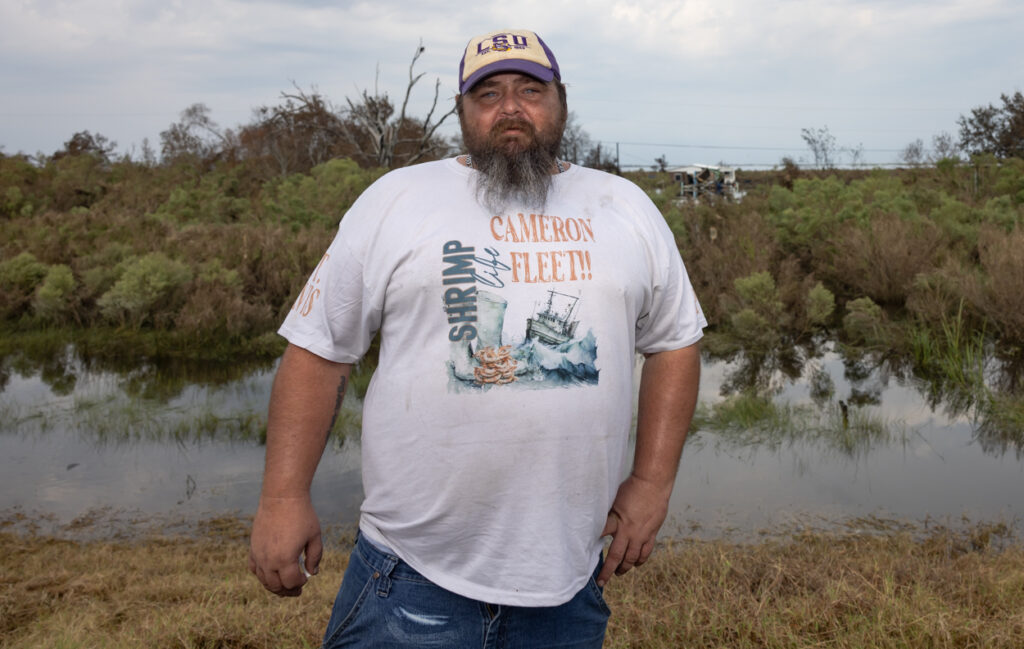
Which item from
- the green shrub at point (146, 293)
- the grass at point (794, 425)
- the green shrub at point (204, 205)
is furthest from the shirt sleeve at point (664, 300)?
the green shrub at point (204, 205)

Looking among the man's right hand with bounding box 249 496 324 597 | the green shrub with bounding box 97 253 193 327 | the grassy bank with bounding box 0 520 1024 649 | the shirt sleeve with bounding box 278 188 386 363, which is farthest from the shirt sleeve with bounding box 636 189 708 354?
the green shrub with bounding box 97 253 193 327

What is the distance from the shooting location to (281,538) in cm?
196

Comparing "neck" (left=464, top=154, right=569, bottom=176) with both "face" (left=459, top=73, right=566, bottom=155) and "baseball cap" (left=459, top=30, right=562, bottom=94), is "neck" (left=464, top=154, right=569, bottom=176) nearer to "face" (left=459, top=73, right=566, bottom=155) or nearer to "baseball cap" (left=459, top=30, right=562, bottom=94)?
"face" (left=459, top=73, right=566, bottom=155)

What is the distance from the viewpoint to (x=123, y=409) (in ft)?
28.4

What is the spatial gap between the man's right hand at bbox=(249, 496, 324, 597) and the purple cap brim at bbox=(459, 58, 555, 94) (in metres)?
1.01

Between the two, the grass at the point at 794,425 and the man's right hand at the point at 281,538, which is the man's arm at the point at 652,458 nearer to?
the man's right hand at the point at 281,538

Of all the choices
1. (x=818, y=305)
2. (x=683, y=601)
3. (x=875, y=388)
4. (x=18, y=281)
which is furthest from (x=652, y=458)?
(x=18, y=281)

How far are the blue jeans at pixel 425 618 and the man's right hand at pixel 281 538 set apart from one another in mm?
127

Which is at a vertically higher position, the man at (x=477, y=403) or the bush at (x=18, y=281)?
the man at (x=477, y=403)

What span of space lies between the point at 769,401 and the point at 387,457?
7.37m

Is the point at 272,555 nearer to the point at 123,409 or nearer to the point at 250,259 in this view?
the point at 123,409

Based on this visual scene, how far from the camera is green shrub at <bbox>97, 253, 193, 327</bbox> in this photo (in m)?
11.8

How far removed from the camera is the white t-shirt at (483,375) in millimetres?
1869

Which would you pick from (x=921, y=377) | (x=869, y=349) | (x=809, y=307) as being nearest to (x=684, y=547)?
(x=921, y=377)
